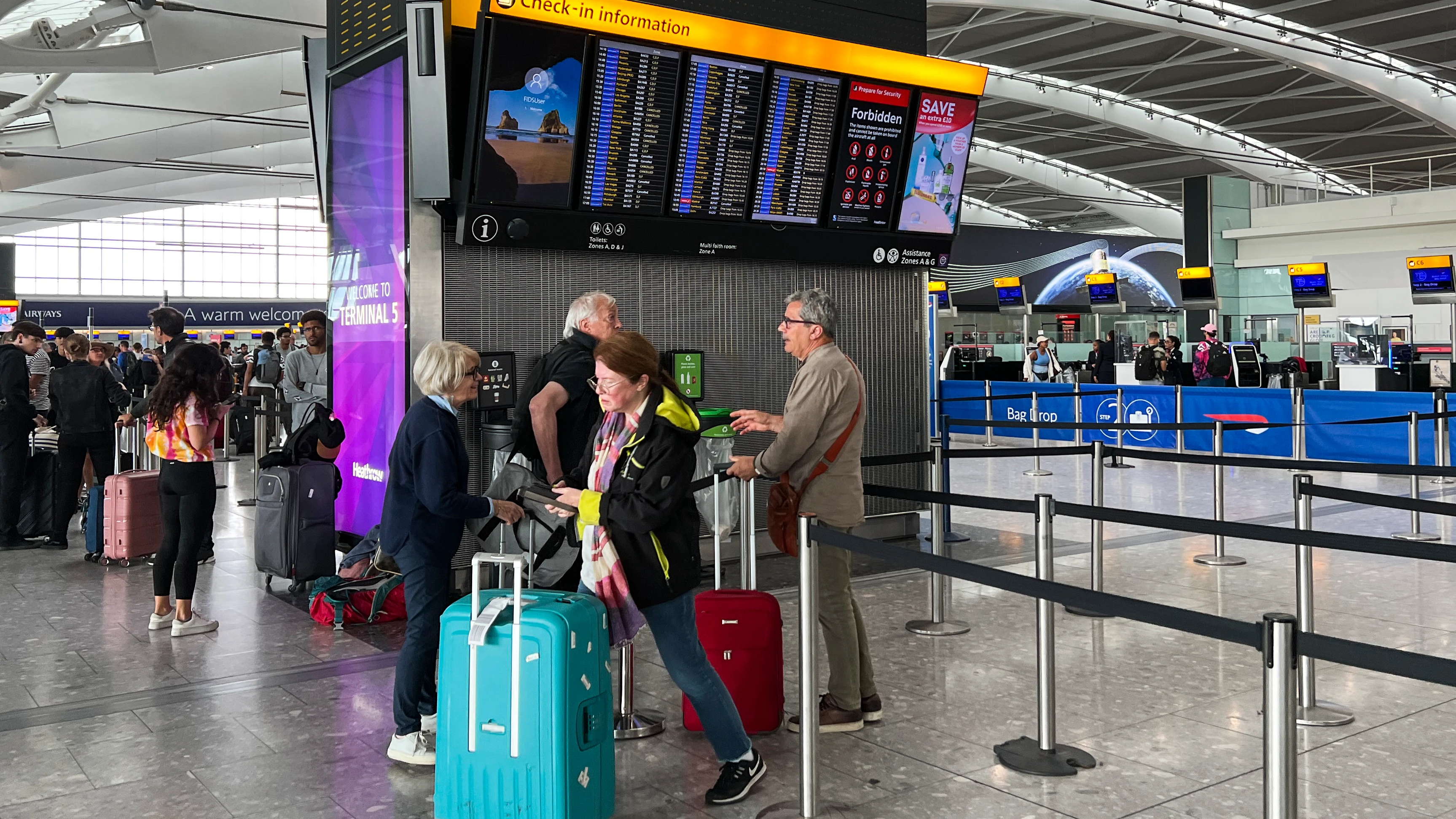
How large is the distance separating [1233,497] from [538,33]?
8361 millimetres

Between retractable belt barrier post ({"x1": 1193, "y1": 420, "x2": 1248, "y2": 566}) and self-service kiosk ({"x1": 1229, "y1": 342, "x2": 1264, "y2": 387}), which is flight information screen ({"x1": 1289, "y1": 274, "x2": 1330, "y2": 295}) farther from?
retractable belt barrier post ({"x1": 1193, "y1": 420, "x2": 1248, "y2": 566})

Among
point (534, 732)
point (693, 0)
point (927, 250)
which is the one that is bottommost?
point (534, 732)

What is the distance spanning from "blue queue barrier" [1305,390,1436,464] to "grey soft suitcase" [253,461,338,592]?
10.8 metres

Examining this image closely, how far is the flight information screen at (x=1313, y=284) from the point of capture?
19234 mm

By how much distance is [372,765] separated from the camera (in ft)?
13.7

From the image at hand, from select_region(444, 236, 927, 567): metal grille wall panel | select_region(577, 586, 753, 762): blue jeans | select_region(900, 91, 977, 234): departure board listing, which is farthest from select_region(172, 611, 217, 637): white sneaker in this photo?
select_region(900, 91, 977, 234): departure board listing

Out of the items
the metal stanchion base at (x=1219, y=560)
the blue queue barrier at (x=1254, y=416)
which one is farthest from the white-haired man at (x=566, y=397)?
the blue queue barrier at (x=1254, y=416)

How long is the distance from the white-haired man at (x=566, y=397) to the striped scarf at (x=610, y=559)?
A: 1585mm

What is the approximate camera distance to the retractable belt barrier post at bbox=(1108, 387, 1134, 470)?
1469cm

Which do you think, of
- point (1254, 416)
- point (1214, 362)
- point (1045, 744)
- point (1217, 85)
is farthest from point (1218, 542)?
point (1217, 85)

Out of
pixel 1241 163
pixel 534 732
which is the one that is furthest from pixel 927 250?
pixel 1241 163

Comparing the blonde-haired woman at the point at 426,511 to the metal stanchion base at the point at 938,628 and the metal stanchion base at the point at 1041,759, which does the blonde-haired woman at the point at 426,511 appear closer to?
the metal stanchion base at the point at 1041,759

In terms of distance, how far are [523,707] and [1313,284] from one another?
19276mm

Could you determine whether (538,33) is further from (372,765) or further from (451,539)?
(372,765)
